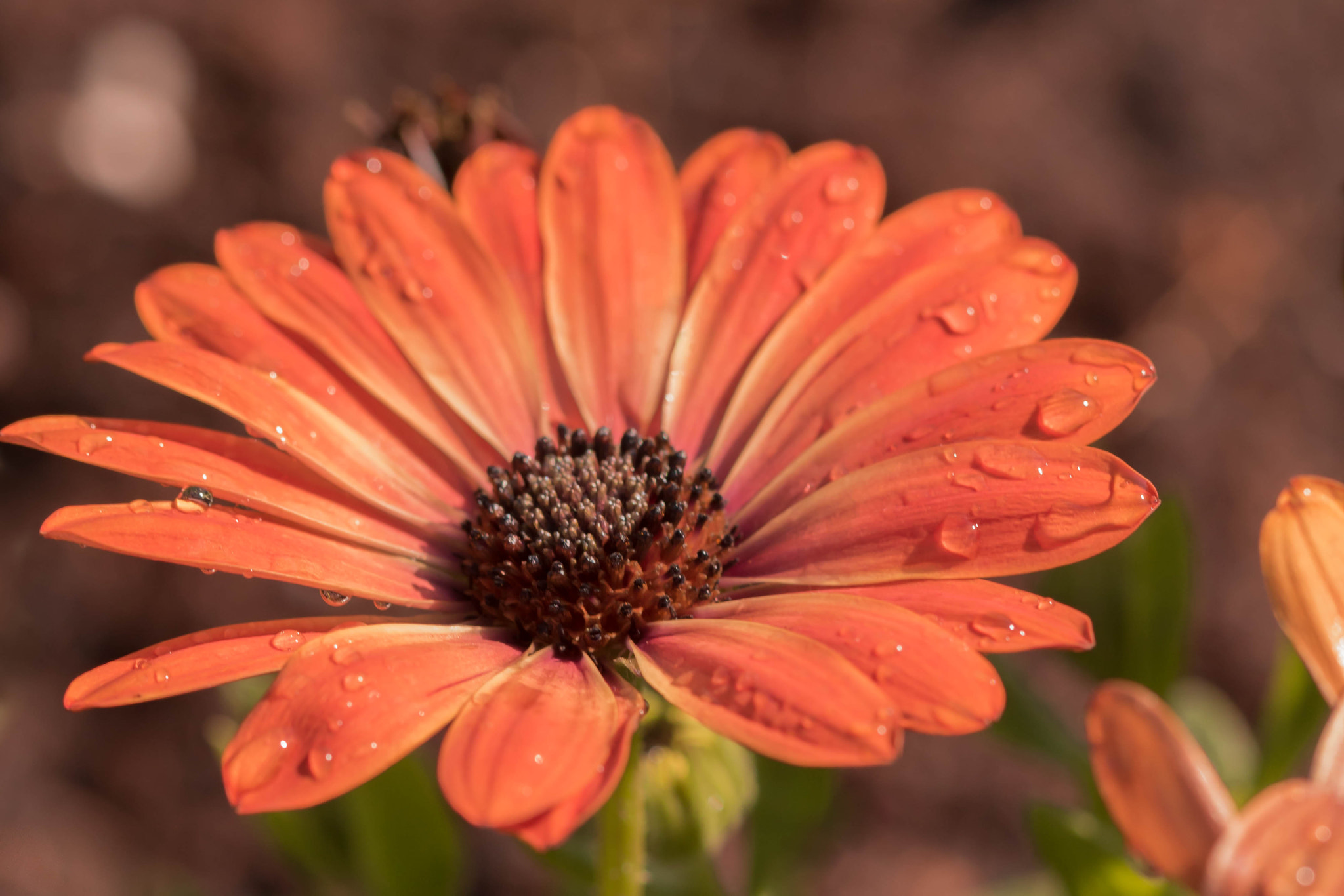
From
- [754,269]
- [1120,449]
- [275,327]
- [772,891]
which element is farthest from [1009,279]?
[1120,449]

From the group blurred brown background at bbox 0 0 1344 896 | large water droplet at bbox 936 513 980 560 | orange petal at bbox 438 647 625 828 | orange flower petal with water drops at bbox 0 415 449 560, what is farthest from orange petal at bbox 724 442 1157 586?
blurred brown background at bbox 0 0 1344 896

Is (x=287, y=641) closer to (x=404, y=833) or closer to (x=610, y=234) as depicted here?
(x=404, y=833)

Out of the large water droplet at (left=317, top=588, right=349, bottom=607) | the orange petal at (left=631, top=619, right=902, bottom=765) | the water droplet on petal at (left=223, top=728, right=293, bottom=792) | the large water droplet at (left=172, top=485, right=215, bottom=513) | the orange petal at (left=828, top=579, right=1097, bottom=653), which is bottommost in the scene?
the large water droplet at (left=317, top=588, right=349, bottom=607)

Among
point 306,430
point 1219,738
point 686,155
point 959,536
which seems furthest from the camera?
point 686,155

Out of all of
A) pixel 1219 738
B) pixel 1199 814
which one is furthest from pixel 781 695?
pixel 1219 738

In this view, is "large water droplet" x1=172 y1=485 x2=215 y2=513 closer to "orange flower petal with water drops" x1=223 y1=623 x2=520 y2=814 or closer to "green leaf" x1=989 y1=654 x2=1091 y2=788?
"orange flower petal with water drops" x1=223 y1=623 x2=520 y2=814

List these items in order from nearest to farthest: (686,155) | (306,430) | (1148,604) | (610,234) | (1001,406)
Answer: (1001,406) → (306,430) → (610,234) → (1148,604) → (686,155)

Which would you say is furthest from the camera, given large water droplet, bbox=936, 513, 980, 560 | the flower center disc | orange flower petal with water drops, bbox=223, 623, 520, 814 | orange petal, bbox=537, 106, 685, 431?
orange petal, bbox=537, 106, 685, 431
